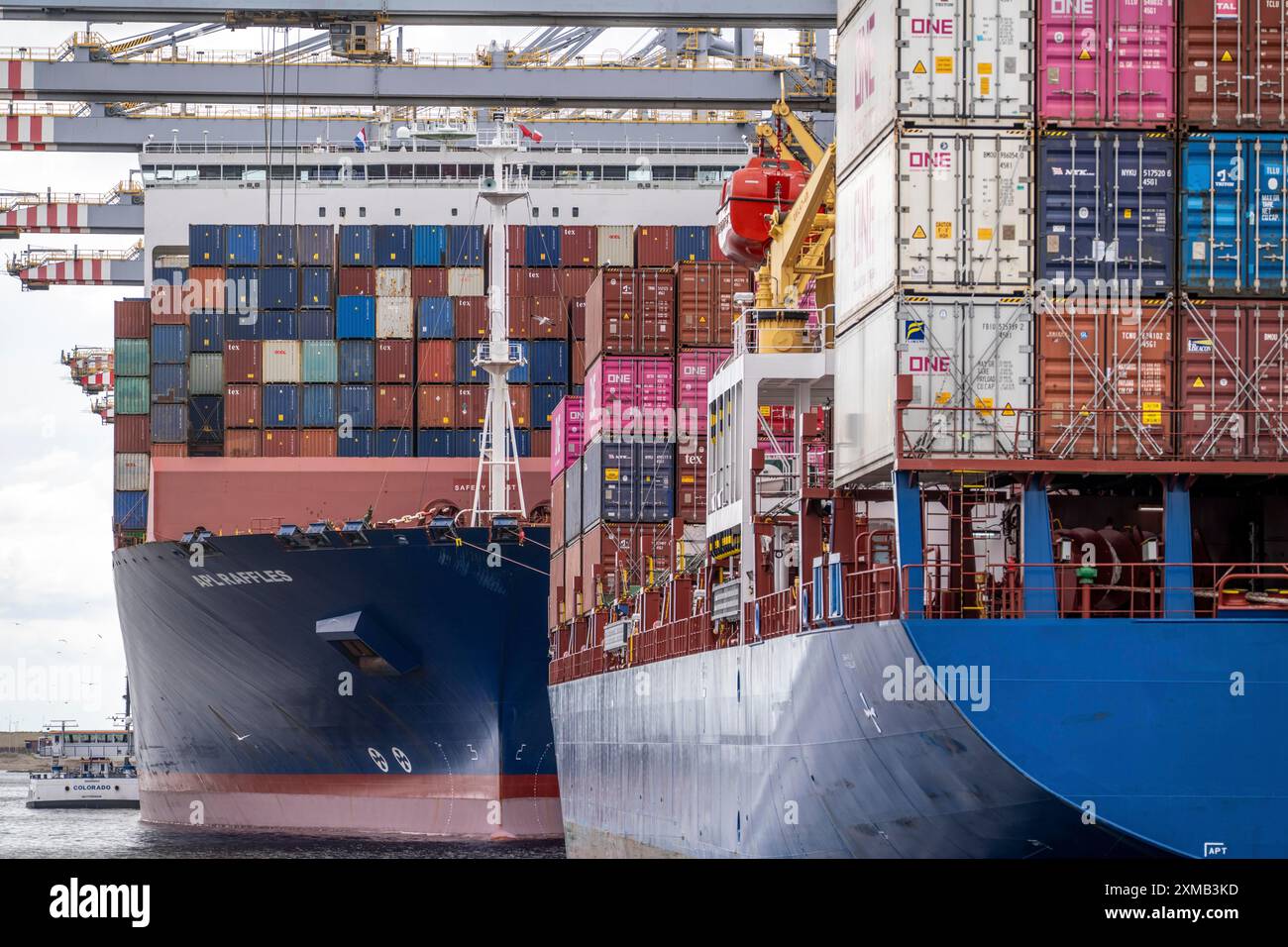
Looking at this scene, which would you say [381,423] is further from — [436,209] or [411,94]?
[436,209]

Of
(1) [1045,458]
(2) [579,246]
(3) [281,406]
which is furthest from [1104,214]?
(2) [579,246]

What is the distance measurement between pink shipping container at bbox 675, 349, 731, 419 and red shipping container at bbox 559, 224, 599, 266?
51.7ft

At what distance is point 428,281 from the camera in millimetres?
51438

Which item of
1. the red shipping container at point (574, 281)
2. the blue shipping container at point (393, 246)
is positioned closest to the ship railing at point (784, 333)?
the red shipping container at point (574, 281)

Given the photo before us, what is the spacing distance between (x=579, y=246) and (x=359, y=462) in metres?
8.22

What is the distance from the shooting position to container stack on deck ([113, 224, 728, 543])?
49.4 m

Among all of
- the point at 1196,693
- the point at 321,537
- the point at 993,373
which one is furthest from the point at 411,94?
the point at 1196,693

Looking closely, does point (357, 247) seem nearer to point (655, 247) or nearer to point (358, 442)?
point (358, 442)

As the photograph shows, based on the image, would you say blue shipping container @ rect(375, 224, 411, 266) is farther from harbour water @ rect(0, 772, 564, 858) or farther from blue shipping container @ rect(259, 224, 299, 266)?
harbour water @ rect(0, 772, 564, 858)

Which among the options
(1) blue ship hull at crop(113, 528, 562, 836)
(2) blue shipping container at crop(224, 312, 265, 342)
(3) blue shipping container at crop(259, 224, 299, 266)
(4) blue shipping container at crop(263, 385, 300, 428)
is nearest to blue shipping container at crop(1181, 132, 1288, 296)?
(1) blue ship hull at crop(113, 528, 562, 836)

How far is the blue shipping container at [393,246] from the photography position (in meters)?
51.8

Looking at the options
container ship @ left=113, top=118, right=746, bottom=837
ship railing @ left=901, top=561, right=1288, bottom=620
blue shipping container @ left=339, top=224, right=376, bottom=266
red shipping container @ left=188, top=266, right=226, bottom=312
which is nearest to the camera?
ship railing @ left=901, top=561, right=1288, bottom=620
